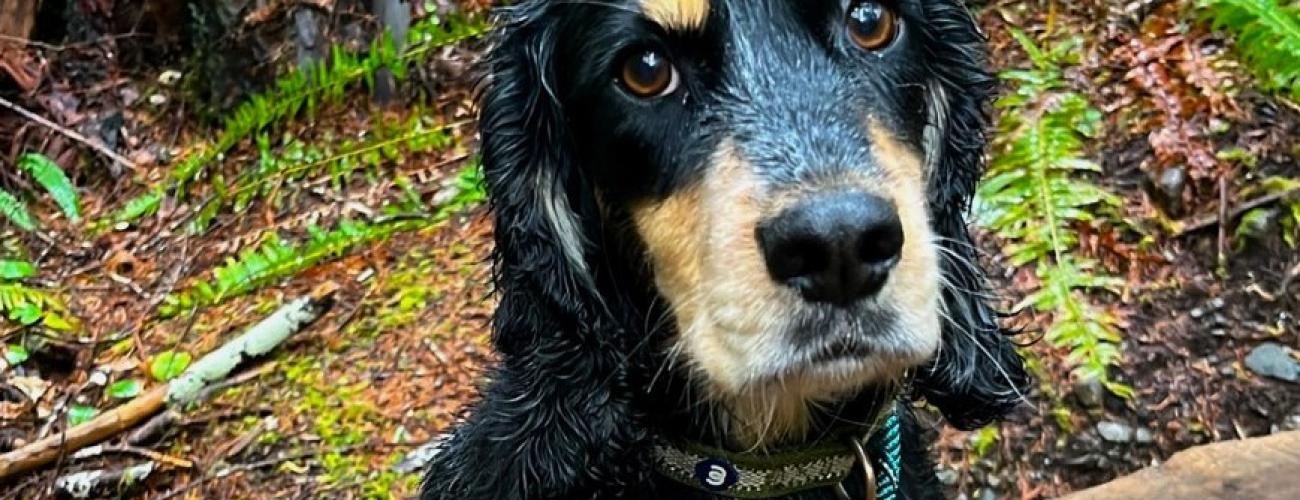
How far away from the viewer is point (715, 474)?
2.97 m

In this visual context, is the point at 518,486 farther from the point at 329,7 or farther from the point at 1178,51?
the point at 329,7

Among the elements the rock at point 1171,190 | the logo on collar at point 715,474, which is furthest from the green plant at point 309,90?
the logo on collar at point 715,474

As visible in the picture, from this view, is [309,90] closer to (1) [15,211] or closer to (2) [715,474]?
(1) [15,211]

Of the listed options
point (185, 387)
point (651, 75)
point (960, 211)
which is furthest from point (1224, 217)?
point (185, 387)

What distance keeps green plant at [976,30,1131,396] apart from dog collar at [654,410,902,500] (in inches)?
75.9

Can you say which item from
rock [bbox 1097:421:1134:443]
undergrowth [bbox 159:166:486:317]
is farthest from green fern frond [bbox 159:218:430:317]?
rock [bbox 1097:421:1134:443]

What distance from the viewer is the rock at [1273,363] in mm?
4570

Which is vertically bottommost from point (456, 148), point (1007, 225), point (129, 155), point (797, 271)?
point (129, 155)

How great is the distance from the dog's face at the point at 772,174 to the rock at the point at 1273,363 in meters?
2.26

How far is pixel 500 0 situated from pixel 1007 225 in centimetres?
323

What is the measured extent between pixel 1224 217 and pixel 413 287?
11.9 feet

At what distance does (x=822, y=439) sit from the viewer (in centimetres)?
309

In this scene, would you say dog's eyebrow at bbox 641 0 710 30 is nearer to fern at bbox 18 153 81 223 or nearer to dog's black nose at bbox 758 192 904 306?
dog's black nose at bbox 758 192 904 306

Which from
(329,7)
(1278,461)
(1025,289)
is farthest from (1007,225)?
(329,7)
